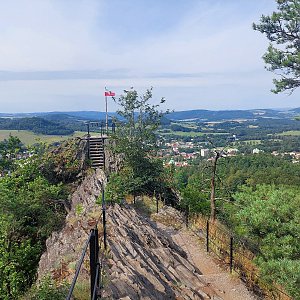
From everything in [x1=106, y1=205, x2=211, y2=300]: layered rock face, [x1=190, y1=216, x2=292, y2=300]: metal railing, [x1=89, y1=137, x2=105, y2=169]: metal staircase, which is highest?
[x1=89, y1=137, x2=105, y2=169]: metal staircase

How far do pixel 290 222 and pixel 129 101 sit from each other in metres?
8.08

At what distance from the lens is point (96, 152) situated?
55.8 feet

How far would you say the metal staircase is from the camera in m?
16.5

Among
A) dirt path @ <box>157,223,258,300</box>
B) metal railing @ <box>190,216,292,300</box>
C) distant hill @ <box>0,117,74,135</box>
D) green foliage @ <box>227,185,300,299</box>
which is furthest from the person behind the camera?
distant hill @ <box>0,117,74,135</box>

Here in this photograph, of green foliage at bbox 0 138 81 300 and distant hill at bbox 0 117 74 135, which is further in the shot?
distant hill at bbox 0 117 74 135

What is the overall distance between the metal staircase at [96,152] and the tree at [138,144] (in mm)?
3176

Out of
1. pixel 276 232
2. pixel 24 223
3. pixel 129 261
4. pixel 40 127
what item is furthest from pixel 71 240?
pixel 40 127

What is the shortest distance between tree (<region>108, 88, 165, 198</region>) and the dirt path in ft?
8.40

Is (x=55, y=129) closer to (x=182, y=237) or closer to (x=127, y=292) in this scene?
(x=182, y=237)

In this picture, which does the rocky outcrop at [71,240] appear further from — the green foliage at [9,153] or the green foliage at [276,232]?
the green foliage at [9,153]

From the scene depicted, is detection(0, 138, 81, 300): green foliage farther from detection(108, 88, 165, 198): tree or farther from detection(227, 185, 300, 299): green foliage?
detection(227, 185, 300, 299): green foliage

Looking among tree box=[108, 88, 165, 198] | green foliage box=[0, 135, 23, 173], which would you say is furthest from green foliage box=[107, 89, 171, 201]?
green foliage box=[0, 135, 23, 173]

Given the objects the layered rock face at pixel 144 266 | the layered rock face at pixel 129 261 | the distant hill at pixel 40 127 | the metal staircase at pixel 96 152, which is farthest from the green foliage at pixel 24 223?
the distant hill at pixel 40 127

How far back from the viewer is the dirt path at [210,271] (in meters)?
7.14
